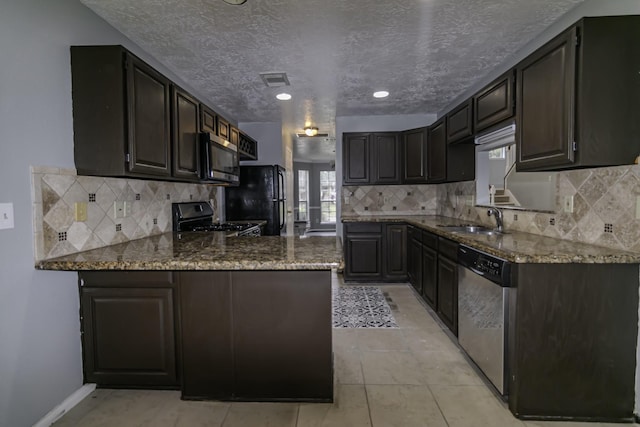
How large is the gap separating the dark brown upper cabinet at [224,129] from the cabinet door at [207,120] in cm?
12

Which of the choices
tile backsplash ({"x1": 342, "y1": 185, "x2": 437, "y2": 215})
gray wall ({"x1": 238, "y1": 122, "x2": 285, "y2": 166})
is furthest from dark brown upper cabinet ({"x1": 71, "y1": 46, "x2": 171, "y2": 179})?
tile backsplash ({"x1": 342, "y1": 185, "x2": 437, "y2": 215})

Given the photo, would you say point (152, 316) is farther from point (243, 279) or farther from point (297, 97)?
point (297, 97)

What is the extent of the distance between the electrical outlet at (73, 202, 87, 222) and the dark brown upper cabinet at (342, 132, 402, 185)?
10.5 ft

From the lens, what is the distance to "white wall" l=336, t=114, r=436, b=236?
15.5 feet

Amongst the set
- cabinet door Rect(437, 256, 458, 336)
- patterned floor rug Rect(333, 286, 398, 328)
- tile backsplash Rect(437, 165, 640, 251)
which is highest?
tile backsplash Rect(437, 165, 640, 251)

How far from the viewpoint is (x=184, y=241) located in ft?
7.91

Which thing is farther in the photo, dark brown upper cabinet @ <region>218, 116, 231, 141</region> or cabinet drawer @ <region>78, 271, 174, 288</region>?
dark brown upper cabinet @ <region>218, 116, 231, 141</region>

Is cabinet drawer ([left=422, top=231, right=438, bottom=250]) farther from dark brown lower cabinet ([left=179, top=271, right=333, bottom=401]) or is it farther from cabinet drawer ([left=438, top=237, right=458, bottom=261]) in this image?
dark brown lower cabinet ([left=179, top=271, right=333, bottom=401])

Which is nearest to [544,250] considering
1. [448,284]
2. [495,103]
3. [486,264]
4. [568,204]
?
[486,264]

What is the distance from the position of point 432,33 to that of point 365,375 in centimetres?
242

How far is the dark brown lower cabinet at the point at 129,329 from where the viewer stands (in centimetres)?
184

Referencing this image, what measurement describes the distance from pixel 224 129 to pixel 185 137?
96cm

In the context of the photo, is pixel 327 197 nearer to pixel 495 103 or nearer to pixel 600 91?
pixel 495 103

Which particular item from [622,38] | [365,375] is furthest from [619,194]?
[365,375]
